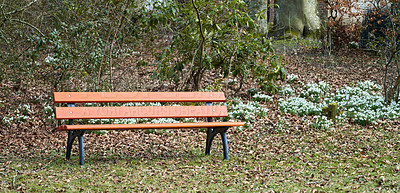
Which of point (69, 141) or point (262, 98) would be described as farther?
point (262, 98)

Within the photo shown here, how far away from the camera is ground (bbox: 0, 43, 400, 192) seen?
3949 mm

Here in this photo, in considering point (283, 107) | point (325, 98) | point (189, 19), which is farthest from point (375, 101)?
point (189, 19)

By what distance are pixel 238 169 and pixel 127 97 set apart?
154 cm

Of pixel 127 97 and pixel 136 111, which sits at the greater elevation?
pixel 127 97

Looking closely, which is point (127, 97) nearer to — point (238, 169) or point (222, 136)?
point (222, 136)

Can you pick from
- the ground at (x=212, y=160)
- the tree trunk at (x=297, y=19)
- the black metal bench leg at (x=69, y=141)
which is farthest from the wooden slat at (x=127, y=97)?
the tree trunk at (x=297, y=19)

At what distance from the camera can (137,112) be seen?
5.16 meters

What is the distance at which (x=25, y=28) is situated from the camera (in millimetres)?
7145

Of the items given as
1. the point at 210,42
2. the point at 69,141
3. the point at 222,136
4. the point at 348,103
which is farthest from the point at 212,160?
the point at 348,103

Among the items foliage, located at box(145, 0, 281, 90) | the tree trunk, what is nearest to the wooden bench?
foliage, located at box(145, 0, 281, 90)

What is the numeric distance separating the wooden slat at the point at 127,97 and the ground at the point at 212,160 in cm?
69

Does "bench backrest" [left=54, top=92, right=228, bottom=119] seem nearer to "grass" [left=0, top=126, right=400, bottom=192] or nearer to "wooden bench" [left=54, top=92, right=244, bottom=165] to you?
"wooden bench" [left=54, top=92, right=244, bottom=165]

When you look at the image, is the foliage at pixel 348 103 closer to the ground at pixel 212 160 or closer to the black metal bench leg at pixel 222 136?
the ground at pixel 212 160

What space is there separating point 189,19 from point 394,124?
12.2 ft
